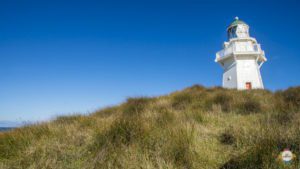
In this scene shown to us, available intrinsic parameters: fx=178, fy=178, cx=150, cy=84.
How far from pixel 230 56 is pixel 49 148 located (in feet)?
57.5

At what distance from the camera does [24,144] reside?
10.1 ft

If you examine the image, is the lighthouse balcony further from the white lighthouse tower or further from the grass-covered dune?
the grass-covered dune

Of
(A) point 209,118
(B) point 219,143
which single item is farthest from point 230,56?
(B) point 219,143

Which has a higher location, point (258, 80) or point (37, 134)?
point (258, 80)

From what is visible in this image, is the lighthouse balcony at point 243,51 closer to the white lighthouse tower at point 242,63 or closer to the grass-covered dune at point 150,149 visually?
the white lighthouse tower at point 242,63

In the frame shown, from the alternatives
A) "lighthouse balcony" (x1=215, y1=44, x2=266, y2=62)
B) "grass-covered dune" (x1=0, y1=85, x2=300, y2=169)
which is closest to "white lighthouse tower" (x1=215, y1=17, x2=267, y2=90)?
"lighthouse balcony" (x1=215, y1=44, x2=266, y2=62)

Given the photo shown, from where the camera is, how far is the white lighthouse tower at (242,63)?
16234mm

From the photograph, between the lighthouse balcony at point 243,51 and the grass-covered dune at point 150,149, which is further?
the lighthouse balcony at point 243,51

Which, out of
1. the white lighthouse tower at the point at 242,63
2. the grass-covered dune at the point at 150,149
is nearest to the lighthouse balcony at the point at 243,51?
the white lighthouse tower at the point at 242,63

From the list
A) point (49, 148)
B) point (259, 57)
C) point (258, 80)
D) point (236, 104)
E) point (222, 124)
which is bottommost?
point (49, 148)

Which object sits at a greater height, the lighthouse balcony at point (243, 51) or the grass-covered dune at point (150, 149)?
the lighthouse balcony at point (243, 51)

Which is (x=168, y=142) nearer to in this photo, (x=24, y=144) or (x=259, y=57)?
(x=24, y=144)

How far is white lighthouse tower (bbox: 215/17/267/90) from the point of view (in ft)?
53.3

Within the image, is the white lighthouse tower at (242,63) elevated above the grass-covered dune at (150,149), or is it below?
above
